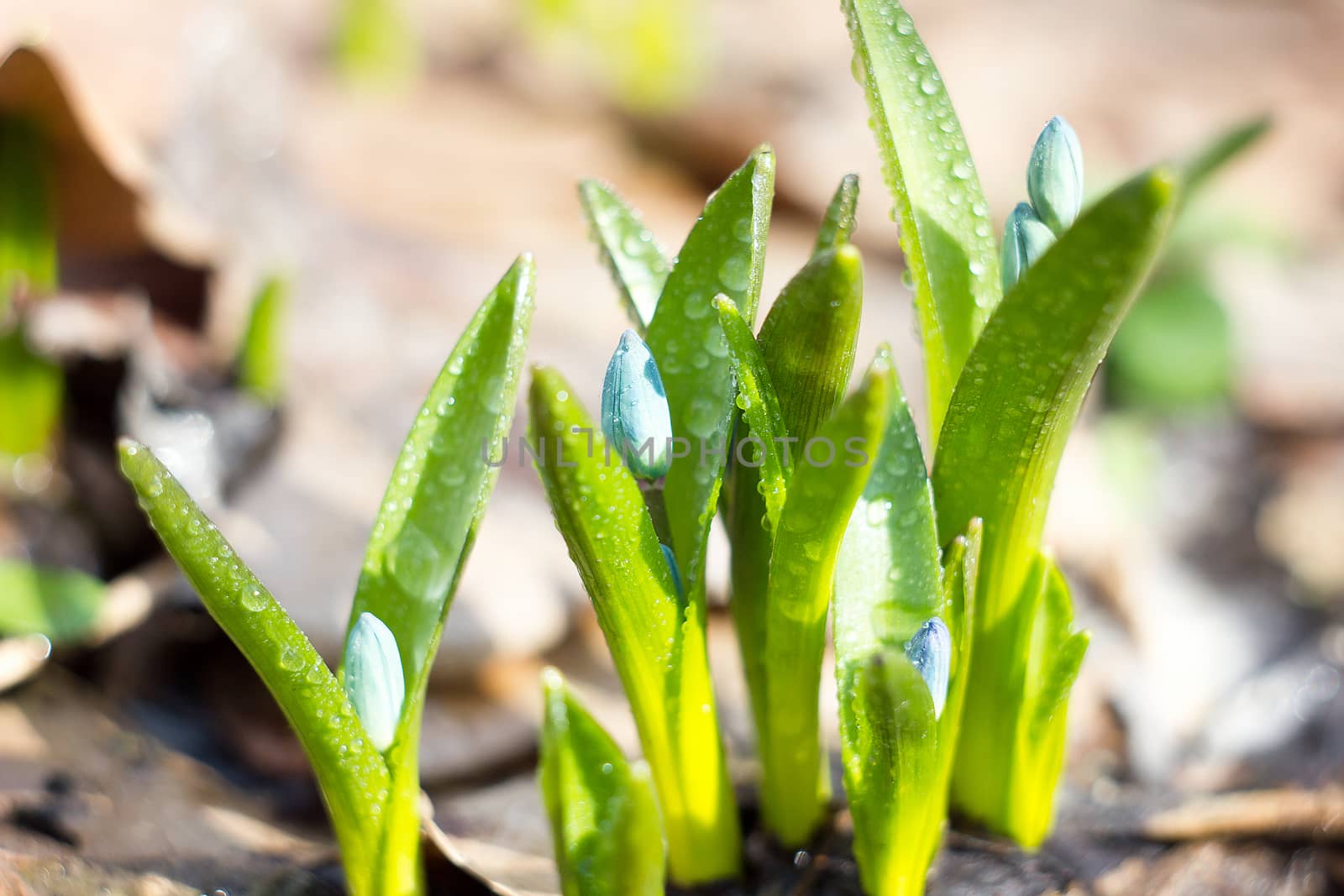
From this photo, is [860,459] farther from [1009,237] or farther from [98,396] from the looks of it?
[98,396]

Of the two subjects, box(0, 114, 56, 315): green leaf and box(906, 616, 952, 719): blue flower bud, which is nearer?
box(906, 616, 952, 719): blue flower bud

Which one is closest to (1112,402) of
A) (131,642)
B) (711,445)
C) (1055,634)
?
(1055,634)

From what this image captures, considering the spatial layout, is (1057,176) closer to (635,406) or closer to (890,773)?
(635,406)

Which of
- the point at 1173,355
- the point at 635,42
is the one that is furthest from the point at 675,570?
the point at 635,42

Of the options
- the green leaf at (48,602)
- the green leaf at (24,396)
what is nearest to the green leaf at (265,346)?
the green leaf at (24,396)

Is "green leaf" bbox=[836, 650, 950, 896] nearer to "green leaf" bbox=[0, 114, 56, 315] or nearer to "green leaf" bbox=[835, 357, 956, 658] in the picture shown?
"green leaf" bbox=[835, 357, 956, 658]

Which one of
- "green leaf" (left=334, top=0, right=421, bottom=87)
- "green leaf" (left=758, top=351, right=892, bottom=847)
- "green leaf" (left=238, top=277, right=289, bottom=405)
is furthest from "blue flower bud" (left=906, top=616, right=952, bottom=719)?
"green leaf" (left=334, top=0, right=421, bottom=87)

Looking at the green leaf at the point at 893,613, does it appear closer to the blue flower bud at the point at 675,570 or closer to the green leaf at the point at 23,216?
the blue flower bud at the point at 675,570
